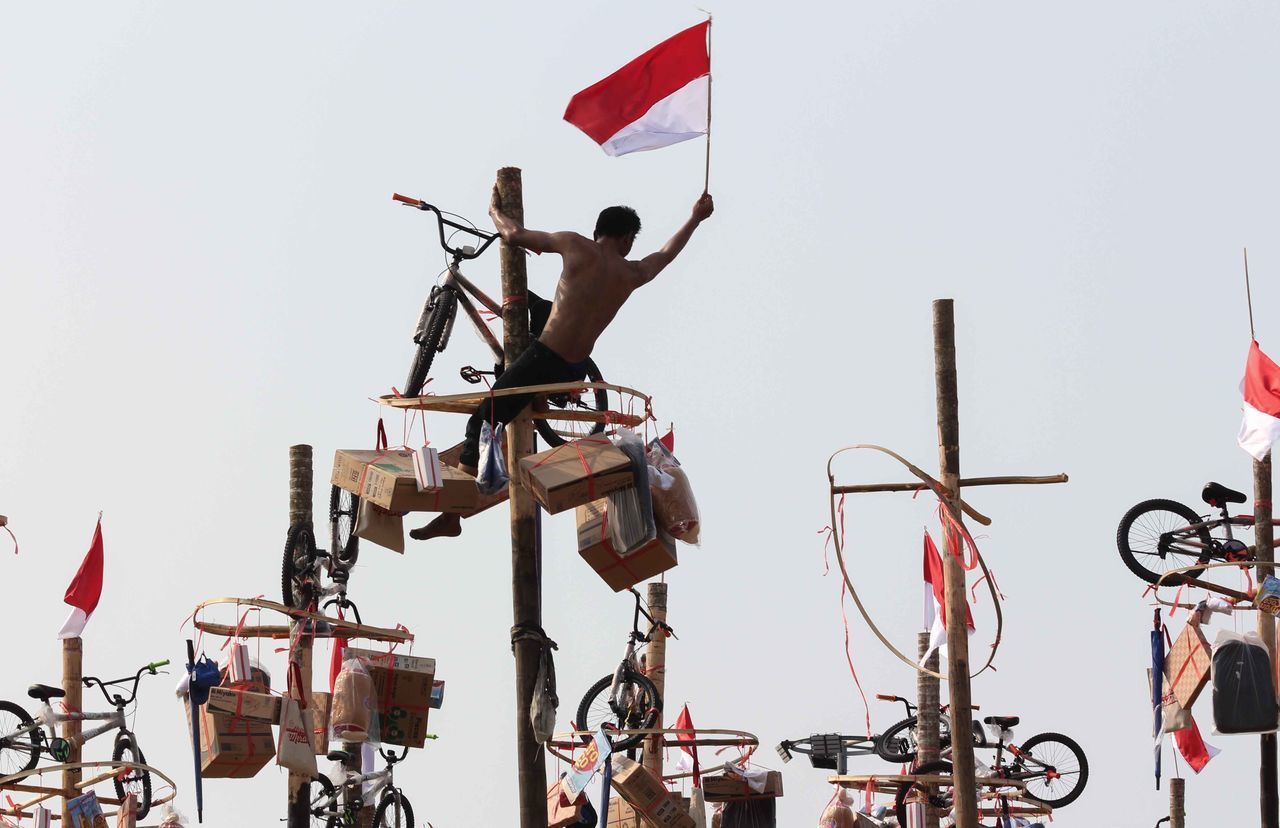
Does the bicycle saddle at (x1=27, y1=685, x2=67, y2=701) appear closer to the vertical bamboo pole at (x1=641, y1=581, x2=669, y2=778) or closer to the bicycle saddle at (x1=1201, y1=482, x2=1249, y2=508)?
the vertical bamboo pole at (x1=641, y1=581, x2=669, y2=778)

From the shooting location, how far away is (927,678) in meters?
25.7

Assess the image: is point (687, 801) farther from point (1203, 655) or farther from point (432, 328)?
point (432, 328)

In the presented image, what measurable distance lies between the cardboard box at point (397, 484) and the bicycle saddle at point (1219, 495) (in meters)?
10.2

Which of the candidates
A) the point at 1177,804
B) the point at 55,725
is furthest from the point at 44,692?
the point at 1177,804

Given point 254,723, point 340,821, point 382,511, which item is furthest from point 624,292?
point 340,821

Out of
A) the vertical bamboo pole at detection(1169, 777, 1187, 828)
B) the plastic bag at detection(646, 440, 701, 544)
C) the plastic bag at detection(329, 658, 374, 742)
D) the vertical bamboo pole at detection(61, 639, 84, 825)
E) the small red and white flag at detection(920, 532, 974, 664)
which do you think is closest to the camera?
the plastic bag at detection(646, 440, 701, 544)

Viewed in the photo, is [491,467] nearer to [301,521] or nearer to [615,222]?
[615,222]

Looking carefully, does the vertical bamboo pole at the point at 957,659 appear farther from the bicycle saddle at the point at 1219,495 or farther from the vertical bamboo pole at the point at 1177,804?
the vertical bamboo pole at the point at 1177,804

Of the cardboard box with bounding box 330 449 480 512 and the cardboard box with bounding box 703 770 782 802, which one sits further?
the cardboard box with bounding box 703 770 782 802

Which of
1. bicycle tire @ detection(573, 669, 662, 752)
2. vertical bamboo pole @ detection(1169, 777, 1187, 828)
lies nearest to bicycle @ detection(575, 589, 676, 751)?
bicycle tire @ detection(573, 669, 662, 752)

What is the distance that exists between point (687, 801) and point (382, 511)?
5.59 m

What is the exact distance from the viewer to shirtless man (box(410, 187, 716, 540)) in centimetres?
1530

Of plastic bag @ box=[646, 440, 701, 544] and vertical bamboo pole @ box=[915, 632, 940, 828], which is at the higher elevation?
plastic bag @ box=[646, 440, 701, 544]

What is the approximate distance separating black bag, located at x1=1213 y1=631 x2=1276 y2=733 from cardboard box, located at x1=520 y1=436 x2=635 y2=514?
24.9 ft
